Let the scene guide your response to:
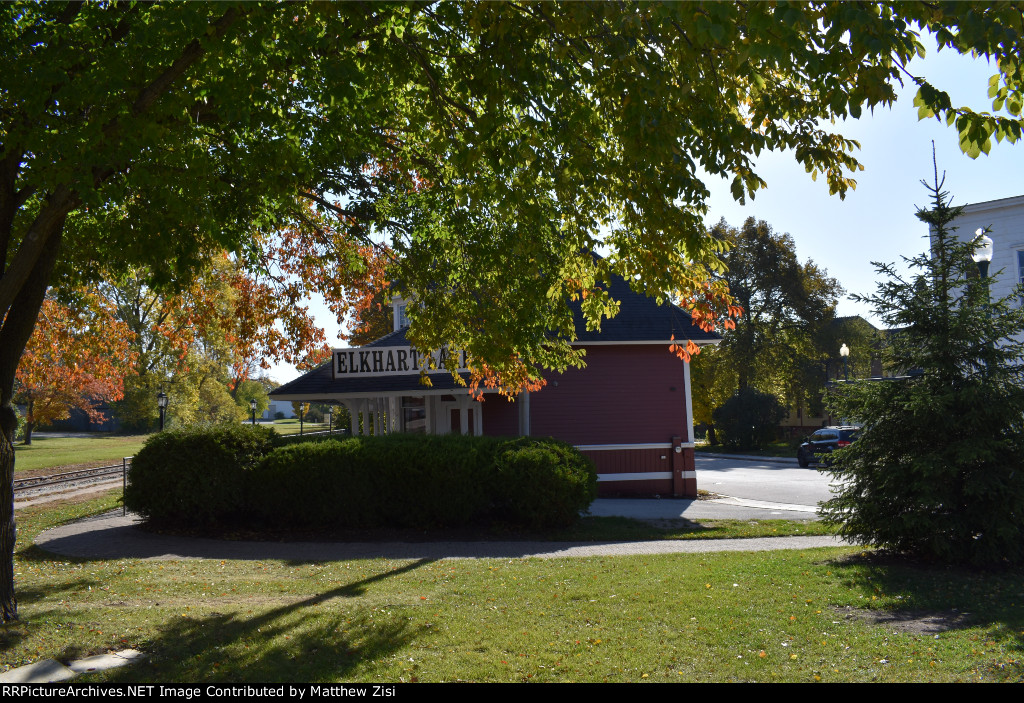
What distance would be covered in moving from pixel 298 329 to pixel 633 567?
8.37 m

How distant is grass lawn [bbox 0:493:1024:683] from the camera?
570 cm

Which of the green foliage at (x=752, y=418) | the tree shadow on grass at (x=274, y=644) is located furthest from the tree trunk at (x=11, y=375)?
the green foliage at (x=752, y=418)

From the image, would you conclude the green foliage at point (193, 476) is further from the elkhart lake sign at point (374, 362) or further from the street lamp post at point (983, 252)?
the street lamp post at point (983, 252)

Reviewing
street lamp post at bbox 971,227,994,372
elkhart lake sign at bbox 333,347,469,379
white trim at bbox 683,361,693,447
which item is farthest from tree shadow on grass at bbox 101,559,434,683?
white trim at bbox 683,361,693,447

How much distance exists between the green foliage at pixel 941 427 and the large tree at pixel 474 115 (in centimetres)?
352

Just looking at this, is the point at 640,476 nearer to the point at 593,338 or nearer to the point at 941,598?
the point at 593,338

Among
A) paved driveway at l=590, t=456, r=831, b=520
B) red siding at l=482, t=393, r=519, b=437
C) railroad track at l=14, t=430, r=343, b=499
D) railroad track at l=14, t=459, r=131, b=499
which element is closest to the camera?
paved driveway at l=590, t=456, r=831, b=520

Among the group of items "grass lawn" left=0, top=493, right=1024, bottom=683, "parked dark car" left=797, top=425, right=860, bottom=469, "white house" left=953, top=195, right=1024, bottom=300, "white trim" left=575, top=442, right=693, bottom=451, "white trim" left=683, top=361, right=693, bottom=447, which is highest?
"white house" left=953, top=195, right=1024, bottom=300

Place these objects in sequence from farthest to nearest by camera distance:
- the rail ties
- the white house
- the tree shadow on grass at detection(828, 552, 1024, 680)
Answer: the rail ties, the white house, the tree shadow on grass at detection(828, 552, 1024, 680)

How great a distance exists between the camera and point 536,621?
716 cm

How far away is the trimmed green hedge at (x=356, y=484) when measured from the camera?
45.1ft

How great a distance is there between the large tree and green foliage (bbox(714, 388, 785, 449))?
119ft

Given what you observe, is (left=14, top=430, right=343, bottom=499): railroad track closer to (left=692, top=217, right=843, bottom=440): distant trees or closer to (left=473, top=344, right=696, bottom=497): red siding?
(left=473, top=344, right=696, bottom=497): red siding

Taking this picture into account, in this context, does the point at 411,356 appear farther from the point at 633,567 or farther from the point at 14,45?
the point at 14,45
